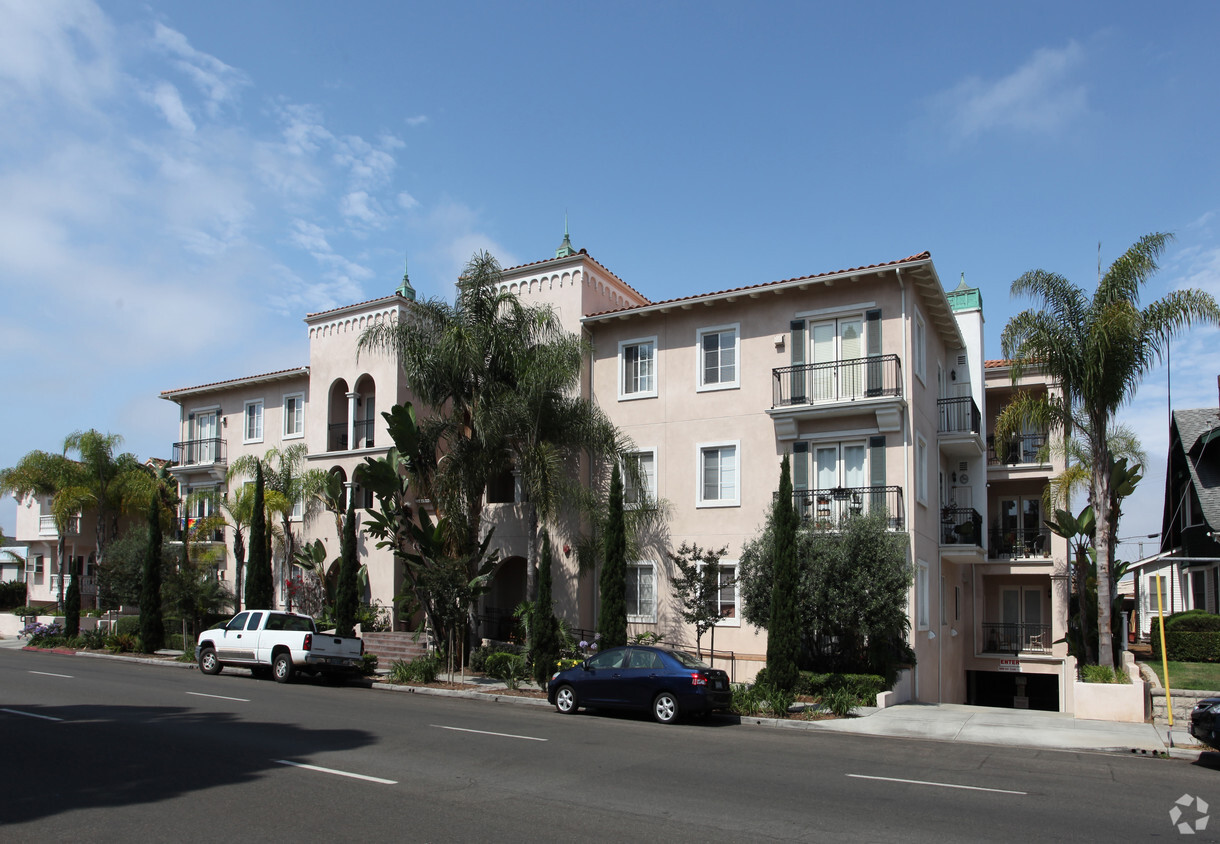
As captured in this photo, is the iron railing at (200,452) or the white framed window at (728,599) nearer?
the white framed window at (728,599)

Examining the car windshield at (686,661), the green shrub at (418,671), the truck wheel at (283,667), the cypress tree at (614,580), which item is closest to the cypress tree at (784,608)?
the car windshield at (686,661)

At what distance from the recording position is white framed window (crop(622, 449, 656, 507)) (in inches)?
1007

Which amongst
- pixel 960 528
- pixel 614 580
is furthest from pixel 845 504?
pixel 614 580

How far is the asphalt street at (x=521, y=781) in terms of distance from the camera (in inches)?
326

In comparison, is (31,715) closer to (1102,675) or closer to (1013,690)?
(1102,675)

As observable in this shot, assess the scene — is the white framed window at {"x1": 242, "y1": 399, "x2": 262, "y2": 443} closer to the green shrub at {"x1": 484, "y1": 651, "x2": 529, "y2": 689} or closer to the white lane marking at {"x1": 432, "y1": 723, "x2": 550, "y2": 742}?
the green shrub at {"x1": 484, "y1": 651, "x2": 529, "y2": 689}

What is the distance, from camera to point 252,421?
36750 millimetres

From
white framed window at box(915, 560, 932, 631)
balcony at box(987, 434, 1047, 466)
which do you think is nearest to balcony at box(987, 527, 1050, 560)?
balcony at box(987, 434, 1047, 466)

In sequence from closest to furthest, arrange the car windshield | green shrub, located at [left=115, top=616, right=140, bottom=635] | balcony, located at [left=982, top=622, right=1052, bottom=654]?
the car windshield, balcony, located at [left=982, top=622, right=1052, bottom=654], green shrub, located at [left=115, top=616, right=140, bottom=635]

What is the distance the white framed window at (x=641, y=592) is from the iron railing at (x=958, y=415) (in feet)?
30.3

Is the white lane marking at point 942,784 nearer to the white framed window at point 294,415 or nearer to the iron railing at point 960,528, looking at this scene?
the iron railing at point 960,528

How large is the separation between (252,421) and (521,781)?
97.6ft

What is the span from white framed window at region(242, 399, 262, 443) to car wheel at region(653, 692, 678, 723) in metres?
24.4

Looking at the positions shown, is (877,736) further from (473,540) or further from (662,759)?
(473,540)
